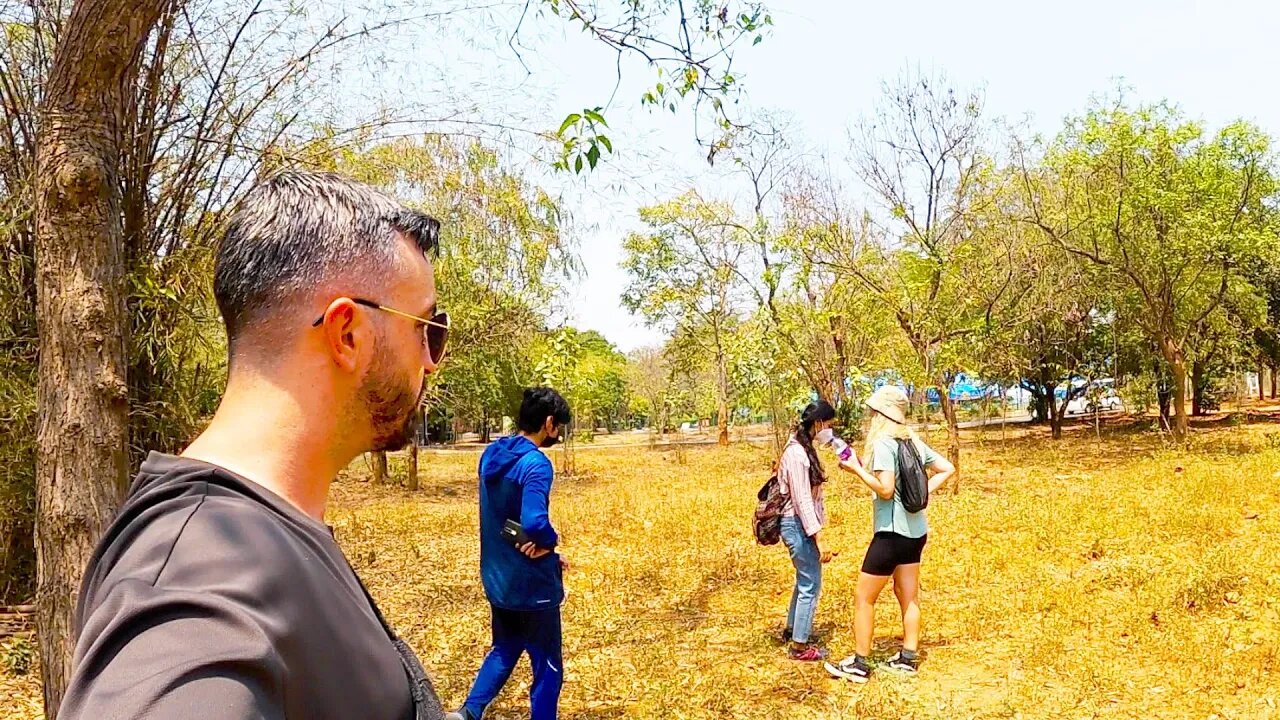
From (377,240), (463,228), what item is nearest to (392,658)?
(377,240)

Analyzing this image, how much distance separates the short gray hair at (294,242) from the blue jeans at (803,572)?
4.34m

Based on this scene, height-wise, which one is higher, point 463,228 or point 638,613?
point 463,228

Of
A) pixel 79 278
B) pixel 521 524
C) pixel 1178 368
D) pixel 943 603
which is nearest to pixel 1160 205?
pixel 1178 368

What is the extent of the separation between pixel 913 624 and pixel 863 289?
31.6 feet

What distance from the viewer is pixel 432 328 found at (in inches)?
44.3

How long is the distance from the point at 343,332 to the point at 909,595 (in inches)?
171

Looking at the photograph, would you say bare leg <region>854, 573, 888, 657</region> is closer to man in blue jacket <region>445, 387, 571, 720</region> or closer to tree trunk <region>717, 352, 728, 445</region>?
man in blue jacket <region>445, 387, 571, 720</region>

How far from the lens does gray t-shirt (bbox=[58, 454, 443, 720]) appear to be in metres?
0.64

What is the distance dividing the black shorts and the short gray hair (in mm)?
3989

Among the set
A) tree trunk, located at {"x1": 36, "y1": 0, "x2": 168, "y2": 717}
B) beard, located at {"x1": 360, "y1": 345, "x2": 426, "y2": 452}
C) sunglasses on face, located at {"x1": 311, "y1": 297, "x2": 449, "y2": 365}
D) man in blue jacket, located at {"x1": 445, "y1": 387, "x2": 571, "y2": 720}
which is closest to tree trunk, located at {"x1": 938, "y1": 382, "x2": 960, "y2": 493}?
man in blue jacket, located at {"x1": 445, "y1": 387, "x2": 571, "y2": 720}

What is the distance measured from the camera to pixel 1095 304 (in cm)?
1844

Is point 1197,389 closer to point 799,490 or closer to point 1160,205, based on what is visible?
point 1160,205

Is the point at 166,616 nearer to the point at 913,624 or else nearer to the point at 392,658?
the point at 392,658

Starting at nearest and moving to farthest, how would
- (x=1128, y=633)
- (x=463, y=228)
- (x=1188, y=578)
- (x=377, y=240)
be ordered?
(x=377, y=240) < (x=1128, y=633) < (x=1188, y=578) < (x=463, y=228)
